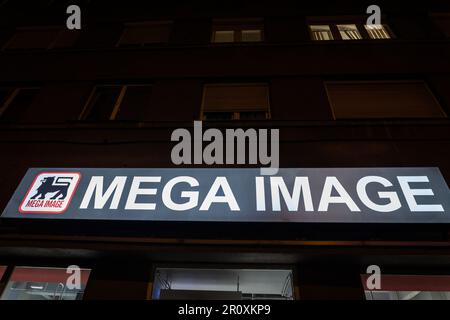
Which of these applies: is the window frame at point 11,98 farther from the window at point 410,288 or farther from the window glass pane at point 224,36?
the window at point 410,288

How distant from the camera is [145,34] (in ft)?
26.3

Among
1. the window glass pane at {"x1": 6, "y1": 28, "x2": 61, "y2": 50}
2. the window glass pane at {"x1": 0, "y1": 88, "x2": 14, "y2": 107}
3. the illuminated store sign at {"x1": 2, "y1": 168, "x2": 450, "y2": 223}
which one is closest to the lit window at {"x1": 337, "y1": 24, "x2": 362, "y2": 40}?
the illuminated store sign at {"x1": 2, "y1": 168, "x2": 450, "y2": 223}

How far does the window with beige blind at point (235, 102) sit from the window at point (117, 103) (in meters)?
1.39

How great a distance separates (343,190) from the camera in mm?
3947

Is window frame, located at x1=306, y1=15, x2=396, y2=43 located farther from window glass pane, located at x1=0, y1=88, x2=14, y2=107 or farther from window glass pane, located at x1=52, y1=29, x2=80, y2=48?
window glass pane, located at x1=0, y1=88, x2=14, y2=107

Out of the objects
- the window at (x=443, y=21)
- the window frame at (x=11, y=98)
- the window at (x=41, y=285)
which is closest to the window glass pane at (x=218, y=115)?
the window at (x=41, y=285)

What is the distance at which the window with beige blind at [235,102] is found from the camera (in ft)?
19.1

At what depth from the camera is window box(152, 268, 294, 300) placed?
3.84m

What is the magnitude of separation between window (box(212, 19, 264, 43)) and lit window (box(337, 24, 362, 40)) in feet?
7.30

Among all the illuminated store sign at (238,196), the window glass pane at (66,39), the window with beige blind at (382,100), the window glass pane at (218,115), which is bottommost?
the illuminated store sign at (238,196)
